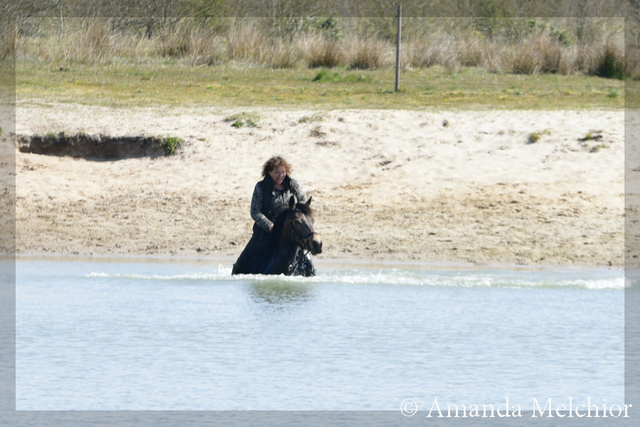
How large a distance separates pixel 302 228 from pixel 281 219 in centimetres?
33

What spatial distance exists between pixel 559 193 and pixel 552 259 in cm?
185

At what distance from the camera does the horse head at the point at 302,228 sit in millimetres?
10289

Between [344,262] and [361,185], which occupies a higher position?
[361,185]

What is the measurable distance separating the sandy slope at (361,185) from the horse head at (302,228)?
327 centimetres

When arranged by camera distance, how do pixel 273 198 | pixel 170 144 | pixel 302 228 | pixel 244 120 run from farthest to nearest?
pixel 244 120, pixel 170 144, pixel 273 198, pixel 302 228

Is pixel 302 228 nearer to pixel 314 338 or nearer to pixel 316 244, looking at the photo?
pixel 316 244

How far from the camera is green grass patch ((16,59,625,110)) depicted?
19.4 meters

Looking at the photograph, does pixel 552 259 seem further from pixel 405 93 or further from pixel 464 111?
pixel 405 93

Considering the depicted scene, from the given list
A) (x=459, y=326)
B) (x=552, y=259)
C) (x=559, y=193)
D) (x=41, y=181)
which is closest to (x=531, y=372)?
(x=459, y=326)

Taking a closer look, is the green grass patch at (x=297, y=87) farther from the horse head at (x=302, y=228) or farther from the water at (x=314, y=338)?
the horse head at (x=302, y=228)

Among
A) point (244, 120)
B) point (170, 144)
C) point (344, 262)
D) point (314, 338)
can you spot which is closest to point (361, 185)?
point (344, 262)

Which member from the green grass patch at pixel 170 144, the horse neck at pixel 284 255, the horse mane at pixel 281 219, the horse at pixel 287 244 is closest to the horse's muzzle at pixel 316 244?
the horse at pixel 287 244

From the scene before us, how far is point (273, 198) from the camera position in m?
11.0

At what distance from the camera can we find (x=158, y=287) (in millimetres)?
11328
